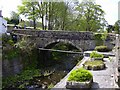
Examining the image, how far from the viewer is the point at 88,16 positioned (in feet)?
123

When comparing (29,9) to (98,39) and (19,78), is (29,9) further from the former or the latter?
(19,78)

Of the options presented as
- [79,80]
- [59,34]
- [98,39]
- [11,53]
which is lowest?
[79,80]

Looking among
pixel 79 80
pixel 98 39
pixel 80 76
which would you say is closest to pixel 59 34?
pixel 98 39

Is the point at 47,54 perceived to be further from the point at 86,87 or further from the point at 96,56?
the point at 86,87

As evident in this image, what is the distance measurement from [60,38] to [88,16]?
10482 mm

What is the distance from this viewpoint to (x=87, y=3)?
37594mm

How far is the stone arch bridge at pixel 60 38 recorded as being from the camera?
27.1m

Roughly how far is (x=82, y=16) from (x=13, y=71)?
18224 millimetres

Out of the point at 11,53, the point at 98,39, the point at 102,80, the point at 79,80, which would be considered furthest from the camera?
the point at 98,39

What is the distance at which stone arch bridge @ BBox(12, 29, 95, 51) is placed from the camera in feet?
89.0

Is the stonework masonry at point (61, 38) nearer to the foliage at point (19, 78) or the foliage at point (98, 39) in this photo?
the foliage at point (98, 39)

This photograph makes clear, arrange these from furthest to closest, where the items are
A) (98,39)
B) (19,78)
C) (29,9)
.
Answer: (29,9), (98,39), (19,78)

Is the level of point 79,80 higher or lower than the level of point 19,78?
higher

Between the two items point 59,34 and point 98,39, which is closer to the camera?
point 98,39
